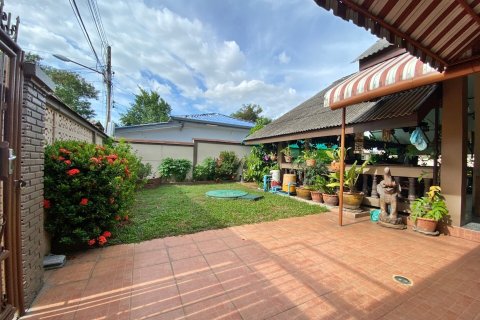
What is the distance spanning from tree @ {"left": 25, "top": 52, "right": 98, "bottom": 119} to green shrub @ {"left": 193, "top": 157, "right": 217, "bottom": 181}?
64.9 feet

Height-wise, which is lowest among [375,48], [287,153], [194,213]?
[194,213]

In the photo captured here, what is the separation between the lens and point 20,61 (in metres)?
2.00

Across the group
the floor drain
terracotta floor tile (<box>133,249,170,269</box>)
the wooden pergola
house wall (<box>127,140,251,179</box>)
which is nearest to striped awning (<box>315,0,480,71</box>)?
the wooden pergola

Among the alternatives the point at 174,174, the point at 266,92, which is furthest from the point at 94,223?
the point at 266,92

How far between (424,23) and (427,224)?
155 inches

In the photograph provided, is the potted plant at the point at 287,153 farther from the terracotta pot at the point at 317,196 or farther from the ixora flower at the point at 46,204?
the ixora flower at the point at 46,204

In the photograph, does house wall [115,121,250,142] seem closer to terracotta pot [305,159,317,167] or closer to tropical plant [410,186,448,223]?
terracotta pot [305,159,317,167]

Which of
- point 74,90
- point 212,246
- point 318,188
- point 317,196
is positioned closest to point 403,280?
point 212,246

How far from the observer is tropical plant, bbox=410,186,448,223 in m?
4.36

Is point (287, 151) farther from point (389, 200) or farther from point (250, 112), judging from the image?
point (250, 112)

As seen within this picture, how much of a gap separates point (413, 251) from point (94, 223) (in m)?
→ 5.26

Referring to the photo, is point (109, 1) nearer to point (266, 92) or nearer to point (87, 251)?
point (87, 251)

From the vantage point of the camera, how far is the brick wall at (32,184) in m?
2.11

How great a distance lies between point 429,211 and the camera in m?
4.47
